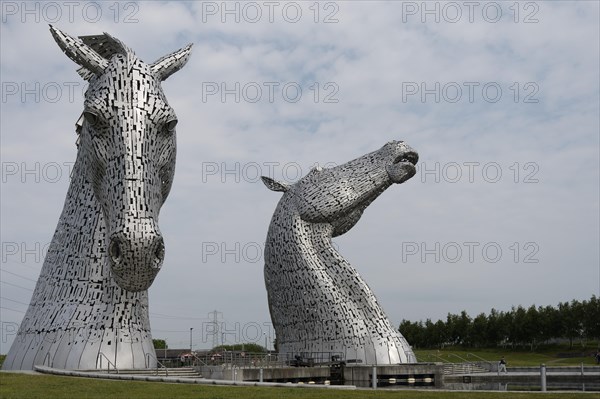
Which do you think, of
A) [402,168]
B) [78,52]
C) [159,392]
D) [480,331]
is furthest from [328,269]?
[480,331]

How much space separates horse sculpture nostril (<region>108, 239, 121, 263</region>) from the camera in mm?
13898

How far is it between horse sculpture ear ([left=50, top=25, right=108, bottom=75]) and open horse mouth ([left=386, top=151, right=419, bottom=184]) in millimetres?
12868

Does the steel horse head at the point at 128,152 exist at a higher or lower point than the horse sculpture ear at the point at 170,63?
lower

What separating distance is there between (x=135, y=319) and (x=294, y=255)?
31.9ft

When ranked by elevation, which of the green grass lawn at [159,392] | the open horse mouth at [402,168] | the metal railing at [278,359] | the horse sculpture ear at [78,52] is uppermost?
the horse sculpture ear at [78,52]

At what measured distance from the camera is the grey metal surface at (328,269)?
23.9 meters

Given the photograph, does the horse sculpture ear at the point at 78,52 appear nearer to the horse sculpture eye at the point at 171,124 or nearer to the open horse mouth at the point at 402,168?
the horse sculpture eye at the point at 171,124

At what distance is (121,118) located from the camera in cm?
1470

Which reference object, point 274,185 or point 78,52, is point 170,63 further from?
A: point 274,185

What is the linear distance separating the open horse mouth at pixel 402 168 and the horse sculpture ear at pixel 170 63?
35.9 ft

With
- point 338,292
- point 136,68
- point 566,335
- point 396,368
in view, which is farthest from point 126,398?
point 566,335

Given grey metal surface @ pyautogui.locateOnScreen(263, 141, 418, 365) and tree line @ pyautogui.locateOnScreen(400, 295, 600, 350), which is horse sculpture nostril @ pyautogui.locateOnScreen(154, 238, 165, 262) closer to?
grey metal surface @ pyautogui.locateOnScreen(263, 141, 418, 365)

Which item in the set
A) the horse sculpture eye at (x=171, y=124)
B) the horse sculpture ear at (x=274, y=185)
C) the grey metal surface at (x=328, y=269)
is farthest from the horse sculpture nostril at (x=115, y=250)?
the horse sculpture ear at (x=274, y=185)

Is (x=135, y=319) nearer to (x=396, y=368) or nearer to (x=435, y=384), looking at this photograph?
(x=396, y=368)
